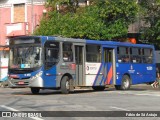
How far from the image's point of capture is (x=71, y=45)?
82.8 ft

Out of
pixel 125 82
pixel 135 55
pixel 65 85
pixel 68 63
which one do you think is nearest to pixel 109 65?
pixel 125 82

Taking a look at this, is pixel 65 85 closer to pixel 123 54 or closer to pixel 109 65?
pixel 109 65

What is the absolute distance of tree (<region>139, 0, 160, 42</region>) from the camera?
38.8 m

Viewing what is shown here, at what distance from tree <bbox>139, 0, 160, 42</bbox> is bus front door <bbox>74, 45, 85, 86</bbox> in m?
13.9

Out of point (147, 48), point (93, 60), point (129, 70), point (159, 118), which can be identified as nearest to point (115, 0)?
point (147, 48)

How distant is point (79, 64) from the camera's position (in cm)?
2581

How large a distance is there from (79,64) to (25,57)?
3.39 meters

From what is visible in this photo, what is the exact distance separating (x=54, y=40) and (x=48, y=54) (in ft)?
2.75

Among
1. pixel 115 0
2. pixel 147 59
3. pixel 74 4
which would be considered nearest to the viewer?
pixel 147 59

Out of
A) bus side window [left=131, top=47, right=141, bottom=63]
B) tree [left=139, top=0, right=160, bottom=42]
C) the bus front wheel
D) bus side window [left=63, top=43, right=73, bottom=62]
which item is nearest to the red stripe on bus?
the bus front wheel

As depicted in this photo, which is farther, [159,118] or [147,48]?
[147,48]

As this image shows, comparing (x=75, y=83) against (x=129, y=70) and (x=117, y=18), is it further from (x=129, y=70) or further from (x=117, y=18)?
(x=117, y=18)

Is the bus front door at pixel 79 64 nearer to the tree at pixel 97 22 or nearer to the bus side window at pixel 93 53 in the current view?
the bus side window at pixel 93 53

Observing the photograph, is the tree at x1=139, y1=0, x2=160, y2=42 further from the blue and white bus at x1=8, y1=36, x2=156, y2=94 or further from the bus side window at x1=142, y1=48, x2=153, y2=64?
the blue and white bus at x1=8, y1=36, x2=156, y2=94
